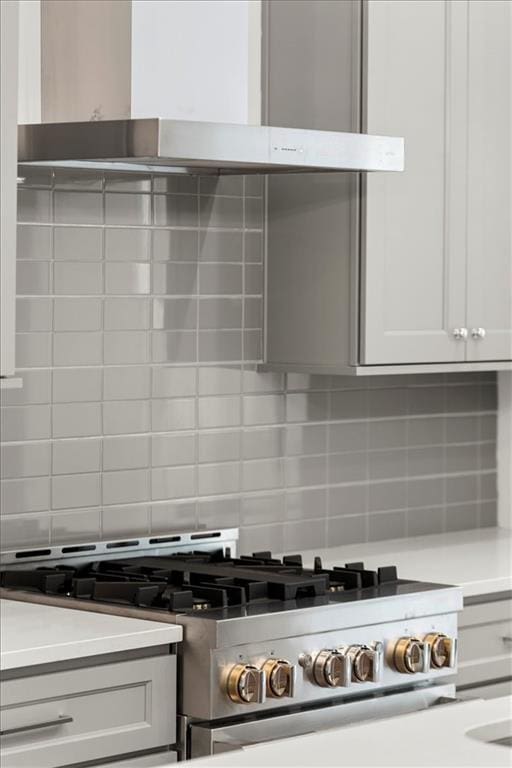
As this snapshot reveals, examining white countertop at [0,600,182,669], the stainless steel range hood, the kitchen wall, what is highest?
the stainless steel range hood

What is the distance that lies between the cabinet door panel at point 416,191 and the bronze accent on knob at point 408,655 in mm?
755

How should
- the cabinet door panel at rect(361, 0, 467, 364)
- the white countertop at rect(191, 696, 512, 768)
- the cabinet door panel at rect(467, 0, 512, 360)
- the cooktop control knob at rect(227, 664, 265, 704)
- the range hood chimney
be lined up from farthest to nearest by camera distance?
the cabinet door panel at rect(467, 0, 512, 360), the cabinet door panel at rect(361, 0, 467, 364), the range hood chimney, the cooktop control knob at rect(227, 664, 265, 704), the white countertop at rect(191, 696, 512, 768)

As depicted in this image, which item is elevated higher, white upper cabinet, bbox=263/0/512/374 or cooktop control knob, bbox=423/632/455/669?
white upper cabinet, bbox=263/0/512/374

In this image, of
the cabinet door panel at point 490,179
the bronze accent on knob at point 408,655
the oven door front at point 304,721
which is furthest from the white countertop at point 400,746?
the cabinet door panel at point 490,179

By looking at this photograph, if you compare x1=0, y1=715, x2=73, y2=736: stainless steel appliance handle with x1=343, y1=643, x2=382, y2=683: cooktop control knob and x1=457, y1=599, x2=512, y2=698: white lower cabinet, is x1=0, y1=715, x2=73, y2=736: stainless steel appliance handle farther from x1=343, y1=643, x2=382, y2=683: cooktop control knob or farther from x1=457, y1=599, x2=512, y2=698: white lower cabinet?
x1=457, y1=599, x2=512, y2=698: white lower cabinet

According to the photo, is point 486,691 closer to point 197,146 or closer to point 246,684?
point 246,684

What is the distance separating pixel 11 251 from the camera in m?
2.80

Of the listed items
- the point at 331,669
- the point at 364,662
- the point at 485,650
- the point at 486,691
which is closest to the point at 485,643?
the point at 485,650

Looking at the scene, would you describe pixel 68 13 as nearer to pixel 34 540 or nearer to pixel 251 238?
pixel 251 238

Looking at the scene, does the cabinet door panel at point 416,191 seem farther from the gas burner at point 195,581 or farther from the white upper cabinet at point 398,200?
the gas burner at point 195,581

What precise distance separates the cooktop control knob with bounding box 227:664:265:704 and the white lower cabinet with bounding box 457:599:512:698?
2.53ft

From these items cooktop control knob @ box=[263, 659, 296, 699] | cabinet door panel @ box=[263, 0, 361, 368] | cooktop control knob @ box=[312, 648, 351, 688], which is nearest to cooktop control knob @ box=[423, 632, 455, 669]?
cooktop control knob @ box=[312, 648, 351, 688]

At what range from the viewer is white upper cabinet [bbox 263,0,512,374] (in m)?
3.50

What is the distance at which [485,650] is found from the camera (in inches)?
135
